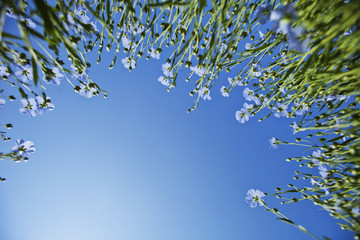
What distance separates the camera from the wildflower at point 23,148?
957mm

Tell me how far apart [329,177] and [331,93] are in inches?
14.5

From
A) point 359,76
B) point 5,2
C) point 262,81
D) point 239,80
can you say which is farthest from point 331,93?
point 5,2

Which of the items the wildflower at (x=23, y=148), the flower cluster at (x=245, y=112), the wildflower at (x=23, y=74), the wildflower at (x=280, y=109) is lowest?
the wildflower at (x=23, y=148)

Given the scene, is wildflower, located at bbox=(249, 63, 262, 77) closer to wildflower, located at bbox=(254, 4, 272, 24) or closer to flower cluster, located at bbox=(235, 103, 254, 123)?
flower cluster, located at bbox=(235, 103, 254, 123)

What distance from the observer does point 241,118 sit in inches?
49.9

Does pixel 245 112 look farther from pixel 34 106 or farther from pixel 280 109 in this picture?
pixel 34 106

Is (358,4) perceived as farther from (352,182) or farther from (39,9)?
(39,9)

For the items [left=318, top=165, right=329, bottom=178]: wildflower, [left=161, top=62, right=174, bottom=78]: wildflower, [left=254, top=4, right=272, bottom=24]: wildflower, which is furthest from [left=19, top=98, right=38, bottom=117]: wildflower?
[left=318, top=165, right=329, bottom=178]: wildflower

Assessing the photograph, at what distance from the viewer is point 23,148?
100cm

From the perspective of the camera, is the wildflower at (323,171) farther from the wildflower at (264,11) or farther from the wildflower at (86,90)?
the wildflower at (86,90)

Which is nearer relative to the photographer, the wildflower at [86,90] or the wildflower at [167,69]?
the wildflower at [86,90]

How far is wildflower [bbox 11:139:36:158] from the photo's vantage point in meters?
0.96

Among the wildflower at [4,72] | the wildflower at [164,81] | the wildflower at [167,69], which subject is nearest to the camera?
the wildflower at [4,72]

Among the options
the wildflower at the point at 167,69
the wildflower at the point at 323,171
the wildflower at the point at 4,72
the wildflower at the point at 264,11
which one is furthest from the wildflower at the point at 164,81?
the wildflower at the point at 323,171
